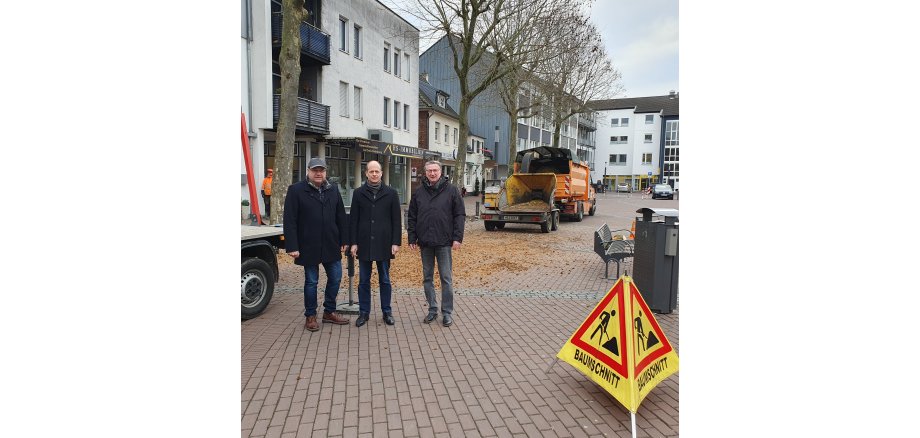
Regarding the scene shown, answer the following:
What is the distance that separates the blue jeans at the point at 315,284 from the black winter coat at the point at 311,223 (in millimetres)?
107

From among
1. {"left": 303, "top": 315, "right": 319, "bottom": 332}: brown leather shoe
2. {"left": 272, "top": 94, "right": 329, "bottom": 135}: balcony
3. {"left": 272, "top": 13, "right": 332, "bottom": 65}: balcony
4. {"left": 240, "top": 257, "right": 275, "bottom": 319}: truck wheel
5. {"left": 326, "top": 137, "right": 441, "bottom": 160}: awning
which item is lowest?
{"left": 303, "top": 315, "right": 319, "bottom": 332}: brown leather shoe

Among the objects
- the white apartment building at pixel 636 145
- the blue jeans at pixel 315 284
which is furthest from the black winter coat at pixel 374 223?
the white apartment building at pixel 636 145

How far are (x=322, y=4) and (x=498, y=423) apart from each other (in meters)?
21.8

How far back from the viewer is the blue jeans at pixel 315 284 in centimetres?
500

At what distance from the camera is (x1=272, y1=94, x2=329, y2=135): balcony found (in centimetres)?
1905

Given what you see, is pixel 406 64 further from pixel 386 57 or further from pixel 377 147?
pixel 377 147

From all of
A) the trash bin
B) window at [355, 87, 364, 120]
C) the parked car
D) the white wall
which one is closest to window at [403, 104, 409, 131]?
the white wall

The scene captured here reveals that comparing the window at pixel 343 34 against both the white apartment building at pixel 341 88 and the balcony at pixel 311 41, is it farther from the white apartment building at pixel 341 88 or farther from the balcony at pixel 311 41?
the balcony at pixel 311 41

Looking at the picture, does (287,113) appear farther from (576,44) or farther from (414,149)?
(414,149)

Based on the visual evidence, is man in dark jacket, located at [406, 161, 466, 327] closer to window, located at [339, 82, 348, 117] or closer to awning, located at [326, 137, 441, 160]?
awning, located at [326, 137, 441, 160]

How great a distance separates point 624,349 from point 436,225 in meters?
2.48

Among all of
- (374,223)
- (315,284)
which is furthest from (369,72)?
(315,284)

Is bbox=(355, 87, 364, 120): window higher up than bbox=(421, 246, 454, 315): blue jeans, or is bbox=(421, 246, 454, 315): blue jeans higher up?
bbox=(355, 87, 364, 120): window

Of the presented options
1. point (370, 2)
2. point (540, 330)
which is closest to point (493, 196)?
point (540, 330)
